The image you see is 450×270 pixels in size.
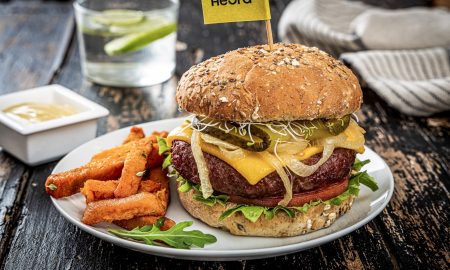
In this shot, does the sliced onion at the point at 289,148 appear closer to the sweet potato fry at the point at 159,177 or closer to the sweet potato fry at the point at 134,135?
the sweet potato fry at the point at 159,177

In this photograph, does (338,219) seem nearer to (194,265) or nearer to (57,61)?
(194,265)

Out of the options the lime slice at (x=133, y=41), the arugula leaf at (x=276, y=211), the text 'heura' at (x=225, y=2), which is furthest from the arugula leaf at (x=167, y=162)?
the lime slice at (x=133, y=41)

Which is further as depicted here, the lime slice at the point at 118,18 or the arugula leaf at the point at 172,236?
the lime slice at the point at 118,18

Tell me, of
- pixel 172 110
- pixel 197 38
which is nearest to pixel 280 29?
pixel 197 38

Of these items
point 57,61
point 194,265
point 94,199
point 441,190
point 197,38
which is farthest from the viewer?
point 197,38

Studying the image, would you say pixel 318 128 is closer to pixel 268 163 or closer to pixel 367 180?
pixel 268 163
